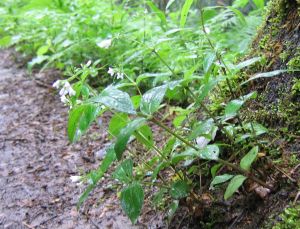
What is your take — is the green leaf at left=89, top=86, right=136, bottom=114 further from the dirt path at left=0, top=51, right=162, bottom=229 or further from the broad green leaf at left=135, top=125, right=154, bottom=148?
the dirt path at left=0, top=51, right=162, bottom=229

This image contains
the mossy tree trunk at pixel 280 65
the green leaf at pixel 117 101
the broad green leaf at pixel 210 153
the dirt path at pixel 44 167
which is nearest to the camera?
the green leaf at pixel 117 101

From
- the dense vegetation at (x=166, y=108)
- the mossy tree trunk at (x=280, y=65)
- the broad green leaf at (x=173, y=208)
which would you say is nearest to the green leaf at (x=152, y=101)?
the dense vegetation at (x=166, y=108)

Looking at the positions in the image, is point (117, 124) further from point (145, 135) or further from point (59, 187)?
point (59, 187)

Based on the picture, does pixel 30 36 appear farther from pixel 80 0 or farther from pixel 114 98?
pixel 114 98

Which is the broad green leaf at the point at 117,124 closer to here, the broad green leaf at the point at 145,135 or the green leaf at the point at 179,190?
the broad green leaf at the point at 145,135

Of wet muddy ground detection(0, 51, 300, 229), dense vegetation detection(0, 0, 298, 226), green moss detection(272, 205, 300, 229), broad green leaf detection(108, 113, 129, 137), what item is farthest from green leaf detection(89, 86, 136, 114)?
green moss detection(272, 205, 300, 229)

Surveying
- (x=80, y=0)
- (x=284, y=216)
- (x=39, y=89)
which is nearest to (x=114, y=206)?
(x=284, y=216)
